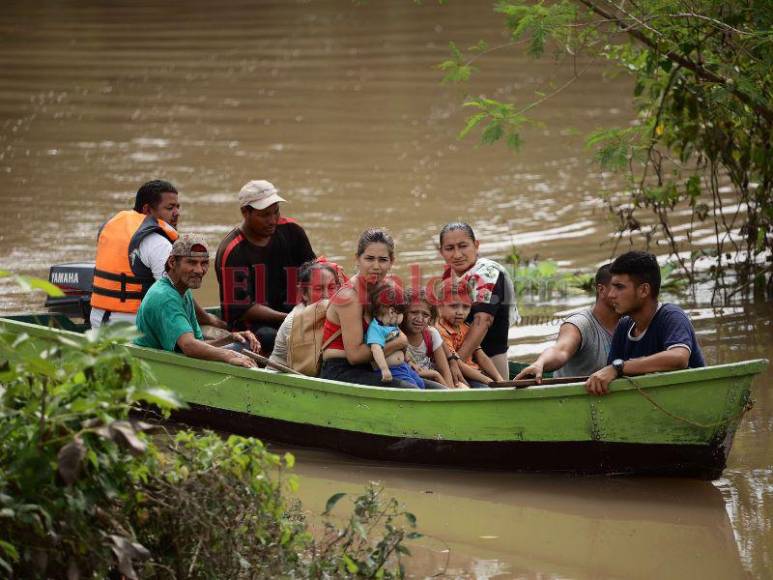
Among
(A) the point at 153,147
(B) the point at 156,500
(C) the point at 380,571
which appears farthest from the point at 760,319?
(A) the point at 153,147

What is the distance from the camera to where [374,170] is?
12898mm

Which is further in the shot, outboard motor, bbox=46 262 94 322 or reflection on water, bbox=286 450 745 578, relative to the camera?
outboard motor, bbox=46 262 94 322

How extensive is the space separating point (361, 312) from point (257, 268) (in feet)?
4.05

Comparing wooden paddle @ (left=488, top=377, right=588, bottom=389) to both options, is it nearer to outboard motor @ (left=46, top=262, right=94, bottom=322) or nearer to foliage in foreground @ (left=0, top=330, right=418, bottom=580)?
foliage in foreground @ (left=0, top=330, right=418, bottom=580)

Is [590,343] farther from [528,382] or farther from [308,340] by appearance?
[308,340]

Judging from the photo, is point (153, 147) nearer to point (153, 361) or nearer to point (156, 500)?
point (153, 361)

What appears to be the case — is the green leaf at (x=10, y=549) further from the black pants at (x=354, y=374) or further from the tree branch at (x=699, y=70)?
the tree branch at (x=699, y=70)

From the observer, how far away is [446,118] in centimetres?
1461

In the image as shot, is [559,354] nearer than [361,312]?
Yes

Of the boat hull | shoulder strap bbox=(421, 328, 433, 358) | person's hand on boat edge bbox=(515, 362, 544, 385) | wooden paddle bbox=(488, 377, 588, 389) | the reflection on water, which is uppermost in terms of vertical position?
shoulder strap bbox=(421, 328, 433, 358)

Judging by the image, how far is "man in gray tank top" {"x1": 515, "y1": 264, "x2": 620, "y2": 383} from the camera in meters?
5.70

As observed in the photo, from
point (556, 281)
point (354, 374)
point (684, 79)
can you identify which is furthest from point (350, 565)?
point (556, 281)

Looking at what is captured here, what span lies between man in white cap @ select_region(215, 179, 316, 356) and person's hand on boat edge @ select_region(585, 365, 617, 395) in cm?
214

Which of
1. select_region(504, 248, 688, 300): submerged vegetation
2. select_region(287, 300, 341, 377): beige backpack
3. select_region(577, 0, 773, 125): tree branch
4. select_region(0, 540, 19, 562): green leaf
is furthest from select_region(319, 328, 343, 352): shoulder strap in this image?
select_region(504, 248, 688, 300): submerged vegetation
